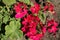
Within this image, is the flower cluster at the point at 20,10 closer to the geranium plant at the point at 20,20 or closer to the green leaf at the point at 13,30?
the geranium plant at the point at 20,20

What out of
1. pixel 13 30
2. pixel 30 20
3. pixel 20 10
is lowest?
pixel 13 30

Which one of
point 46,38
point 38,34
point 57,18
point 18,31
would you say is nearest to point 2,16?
point 18,31

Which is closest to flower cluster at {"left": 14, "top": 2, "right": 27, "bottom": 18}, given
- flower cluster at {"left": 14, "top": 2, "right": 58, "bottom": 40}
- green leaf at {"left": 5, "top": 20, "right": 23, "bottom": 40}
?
flower cluster at {"left": 14, "top": 2, "right": 58, "bottom": 40}

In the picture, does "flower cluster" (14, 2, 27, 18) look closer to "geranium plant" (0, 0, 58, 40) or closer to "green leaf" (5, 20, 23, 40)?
"geranium plant" (0, 0, 58, 40)

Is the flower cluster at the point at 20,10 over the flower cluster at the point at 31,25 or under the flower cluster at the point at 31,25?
over

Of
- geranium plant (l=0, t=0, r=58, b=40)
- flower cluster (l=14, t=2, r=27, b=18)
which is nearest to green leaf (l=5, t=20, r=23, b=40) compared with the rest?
geranium plant (l=0, t=0, r=58, b=40)

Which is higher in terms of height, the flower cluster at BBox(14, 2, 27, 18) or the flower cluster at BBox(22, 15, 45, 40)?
the flower cluster at BBox(14, 2, 27, 18)

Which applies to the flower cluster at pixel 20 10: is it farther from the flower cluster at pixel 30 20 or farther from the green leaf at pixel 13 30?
the green leaf at pixel 13 30

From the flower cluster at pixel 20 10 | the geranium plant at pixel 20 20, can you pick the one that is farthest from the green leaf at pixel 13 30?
the flower cluster at pixel 20 10

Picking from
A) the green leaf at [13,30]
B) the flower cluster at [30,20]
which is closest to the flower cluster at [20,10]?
the flower cluster at [30,20]

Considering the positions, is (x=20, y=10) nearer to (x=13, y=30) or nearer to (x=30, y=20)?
(x=30, y=20)

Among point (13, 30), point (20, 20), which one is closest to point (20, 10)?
point (20, 20)

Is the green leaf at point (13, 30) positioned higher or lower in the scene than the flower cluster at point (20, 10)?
lower

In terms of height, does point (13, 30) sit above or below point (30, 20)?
below
